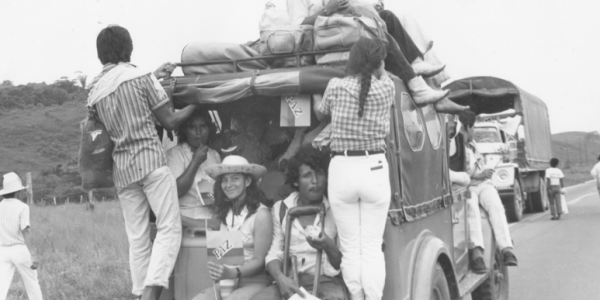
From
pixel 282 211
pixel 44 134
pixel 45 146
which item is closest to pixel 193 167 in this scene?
pixel 282 211

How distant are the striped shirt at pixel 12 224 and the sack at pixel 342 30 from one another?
4933 mm

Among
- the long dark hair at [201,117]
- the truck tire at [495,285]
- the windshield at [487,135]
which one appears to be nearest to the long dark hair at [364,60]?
the long dark hair at [201,117]

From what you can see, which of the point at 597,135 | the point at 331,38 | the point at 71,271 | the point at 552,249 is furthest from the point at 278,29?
the point at 597,135

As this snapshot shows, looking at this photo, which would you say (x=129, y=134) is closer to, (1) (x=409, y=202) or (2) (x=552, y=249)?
(1) (x=409, y=202)

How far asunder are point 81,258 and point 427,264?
7.52 meters

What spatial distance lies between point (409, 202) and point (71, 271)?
6377mm

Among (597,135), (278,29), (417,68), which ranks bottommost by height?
(597,135)

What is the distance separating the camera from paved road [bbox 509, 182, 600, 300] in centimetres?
877

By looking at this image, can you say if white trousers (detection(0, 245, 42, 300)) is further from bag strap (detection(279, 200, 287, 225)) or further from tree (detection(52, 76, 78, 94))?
tree (detection(52, 76, 78, 94))

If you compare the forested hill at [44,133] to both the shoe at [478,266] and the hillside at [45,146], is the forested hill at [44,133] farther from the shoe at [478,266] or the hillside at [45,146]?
the shoe at [478,266]

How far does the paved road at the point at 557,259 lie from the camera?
8.77 meters

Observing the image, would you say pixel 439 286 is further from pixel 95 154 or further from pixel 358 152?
pixel 95 154

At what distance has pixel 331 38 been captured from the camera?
448cm

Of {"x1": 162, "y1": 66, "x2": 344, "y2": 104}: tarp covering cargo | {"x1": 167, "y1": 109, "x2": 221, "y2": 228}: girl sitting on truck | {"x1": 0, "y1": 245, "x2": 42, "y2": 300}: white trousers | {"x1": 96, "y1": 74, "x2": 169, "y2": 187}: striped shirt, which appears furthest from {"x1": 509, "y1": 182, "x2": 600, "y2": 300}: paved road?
{"x1": 0, "y1": 245, "x2": 42, "y2": 300}: white trousers
